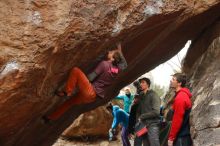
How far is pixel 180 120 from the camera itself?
8.32m

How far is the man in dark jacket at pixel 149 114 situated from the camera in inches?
362

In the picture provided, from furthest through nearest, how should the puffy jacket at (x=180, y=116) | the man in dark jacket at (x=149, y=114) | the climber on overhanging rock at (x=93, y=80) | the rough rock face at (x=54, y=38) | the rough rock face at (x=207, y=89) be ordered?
the man in dark jacket at (x=149, y=114)
the rough rock face at (x=207, y=89)
the climber on overhanging rock at (x=93, y=80)
the puffy jacket at (x=180, y=116)
the rough rock face at (x=54, y=38)

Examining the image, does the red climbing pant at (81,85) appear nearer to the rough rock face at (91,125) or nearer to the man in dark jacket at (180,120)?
the man in dark jacket at (180,120)

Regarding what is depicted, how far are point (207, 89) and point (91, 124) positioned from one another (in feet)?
20.3

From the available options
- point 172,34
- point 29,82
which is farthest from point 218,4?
point 29,82

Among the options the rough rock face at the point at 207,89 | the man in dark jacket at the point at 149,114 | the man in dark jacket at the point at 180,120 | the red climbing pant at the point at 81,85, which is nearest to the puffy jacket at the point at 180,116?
the man in dark jacket at the point at 180,120

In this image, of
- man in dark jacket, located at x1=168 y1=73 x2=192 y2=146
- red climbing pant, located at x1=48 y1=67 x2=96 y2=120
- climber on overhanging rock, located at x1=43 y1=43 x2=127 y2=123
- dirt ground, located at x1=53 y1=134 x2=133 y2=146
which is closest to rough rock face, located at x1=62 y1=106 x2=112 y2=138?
dirt ground, located at x1=53 y1=134 x2=133 y2=146

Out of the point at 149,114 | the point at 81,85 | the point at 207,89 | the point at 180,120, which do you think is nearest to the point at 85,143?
the point at 149,114

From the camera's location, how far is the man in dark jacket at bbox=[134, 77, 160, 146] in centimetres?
920

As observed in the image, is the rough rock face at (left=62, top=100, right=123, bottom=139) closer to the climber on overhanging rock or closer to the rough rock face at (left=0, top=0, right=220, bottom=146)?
the rough rock face at (left=0, top=0, right=220, bottom=146)

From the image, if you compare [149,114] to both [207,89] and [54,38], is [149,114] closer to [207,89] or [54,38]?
[207,89]

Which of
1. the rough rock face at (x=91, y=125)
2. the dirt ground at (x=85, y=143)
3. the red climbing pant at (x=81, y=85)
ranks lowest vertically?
the dirt ground at (x=85, y=143)

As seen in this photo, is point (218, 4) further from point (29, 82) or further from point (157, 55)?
point (29, 82)

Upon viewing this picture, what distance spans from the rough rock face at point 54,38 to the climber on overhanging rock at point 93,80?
0.70 ft
